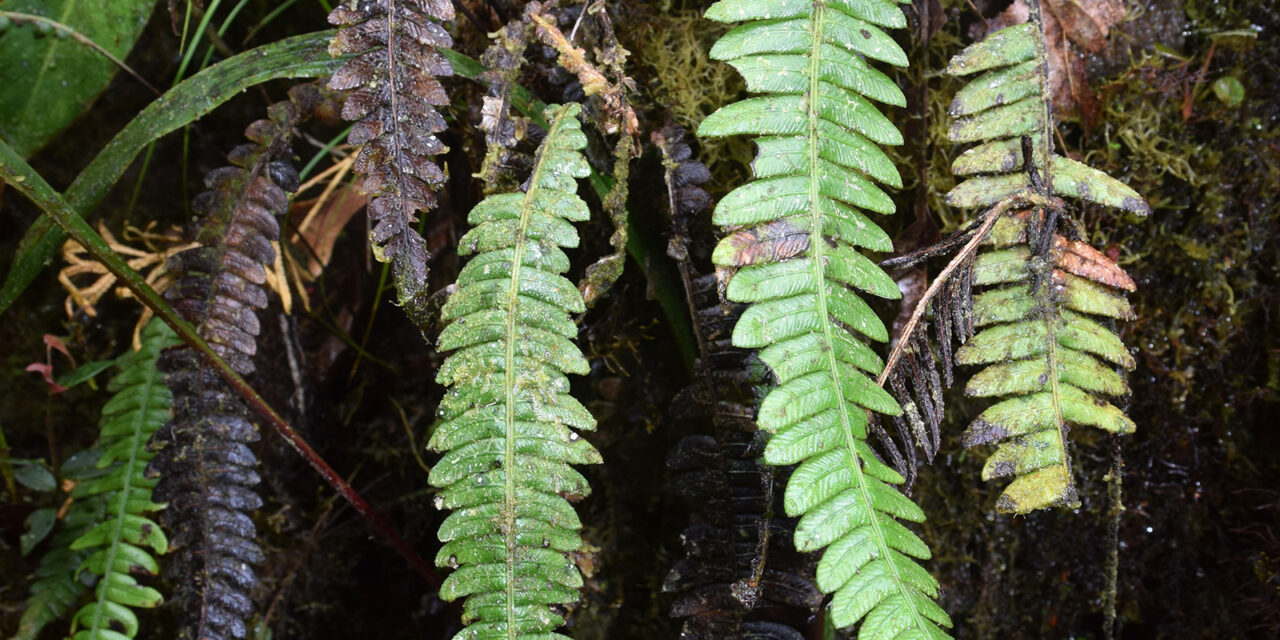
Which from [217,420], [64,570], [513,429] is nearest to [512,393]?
[513,429]

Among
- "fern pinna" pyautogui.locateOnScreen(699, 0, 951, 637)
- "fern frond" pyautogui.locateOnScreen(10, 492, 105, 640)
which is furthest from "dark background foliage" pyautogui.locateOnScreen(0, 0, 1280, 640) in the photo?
"fern pinna" pyautogui.locateOnScreen(699, 0, 951, 637)

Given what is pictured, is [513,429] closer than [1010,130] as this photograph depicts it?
Yes

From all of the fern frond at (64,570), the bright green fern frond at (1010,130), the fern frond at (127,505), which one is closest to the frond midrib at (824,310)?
the bright green fern frond at (1010,130)

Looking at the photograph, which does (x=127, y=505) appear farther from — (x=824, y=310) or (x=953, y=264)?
(x=953, y=264)

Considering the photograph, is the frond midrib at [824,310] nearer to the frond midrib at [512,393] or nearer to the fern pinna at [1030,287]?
the fern pinna at [1030,287]

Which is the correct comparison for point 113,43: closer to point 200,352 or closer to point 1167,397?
point 200,352

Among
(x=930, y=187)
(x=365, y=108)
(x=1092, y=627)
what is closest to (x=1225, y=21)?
(x=930, y=187)
